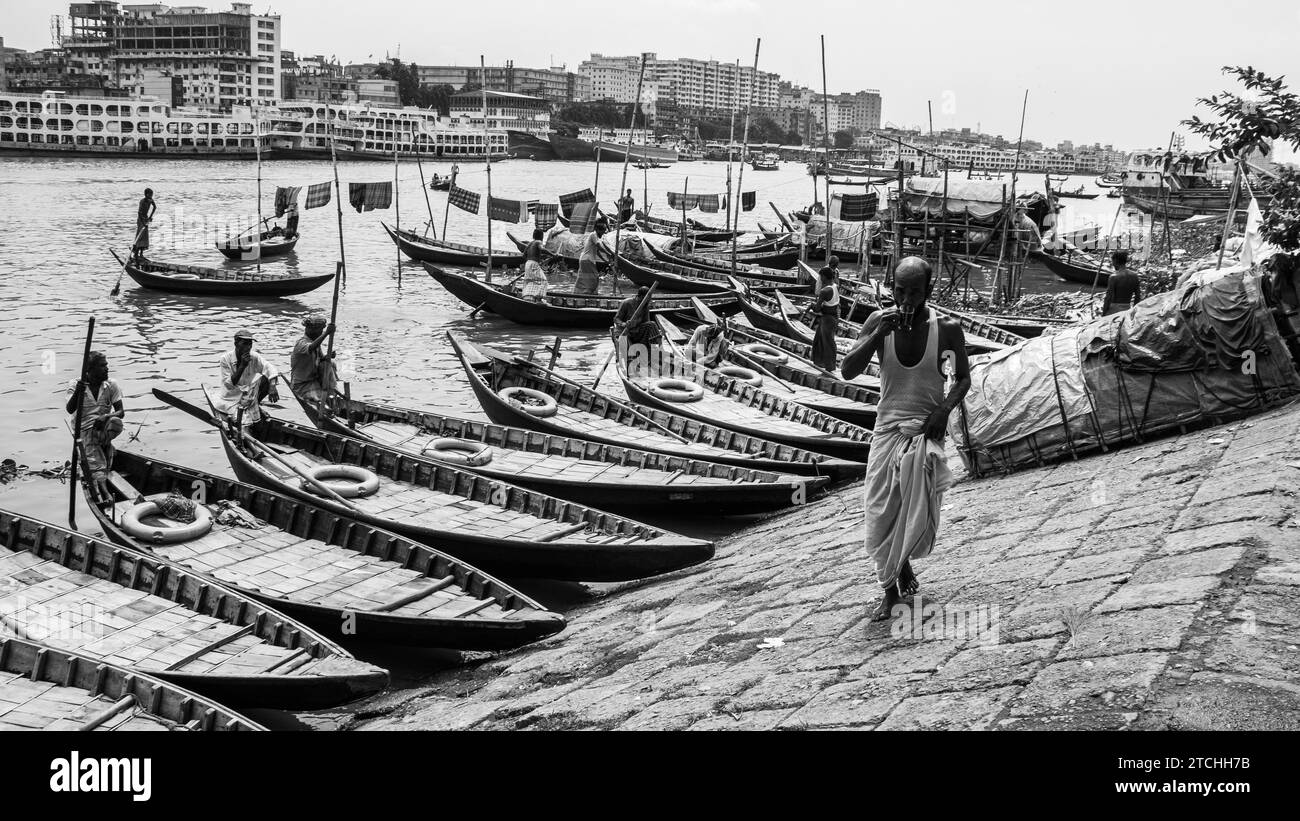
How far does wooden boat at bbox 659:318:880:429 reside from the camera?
1375cm

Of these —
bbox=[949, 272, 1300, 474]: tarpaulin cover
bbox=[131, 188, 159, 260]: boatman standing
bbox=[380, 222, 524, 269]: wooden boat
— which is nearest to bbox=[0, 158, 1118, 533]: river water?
bbox=[380, 222, 524, 269]: wooden boat

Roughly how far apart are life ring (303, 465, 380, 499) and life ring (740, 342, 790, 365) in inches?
275

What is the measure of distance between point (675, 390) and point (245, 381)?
5.18 meters

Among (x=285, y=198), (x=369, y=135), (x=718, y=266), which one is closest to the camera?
(x=718, y=266)

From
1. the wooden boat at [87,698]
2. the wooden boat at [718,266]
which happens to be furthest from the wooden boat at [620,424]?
the wooden boat at [718,266]

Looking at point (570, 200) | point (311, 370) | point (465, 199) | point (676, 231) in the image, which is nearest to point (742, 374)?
point (311, 370)

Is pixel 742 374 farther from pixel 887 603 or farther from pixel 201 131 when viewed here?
pixel 201 131

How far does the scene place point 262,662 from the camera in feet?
21.8

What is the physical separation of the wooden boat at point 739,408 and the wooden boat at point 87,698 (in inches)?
288

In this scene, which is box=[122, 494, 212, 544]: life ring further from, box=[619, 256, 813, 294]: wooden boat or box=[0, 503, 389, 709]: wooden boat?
box=[619, 256, 813, 294]: wooden boat

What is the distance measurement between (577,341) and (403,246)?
35.2ft

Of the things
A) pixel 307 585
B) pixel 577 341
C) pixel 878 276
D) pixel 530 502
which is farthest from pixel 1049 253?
pixel 307 585

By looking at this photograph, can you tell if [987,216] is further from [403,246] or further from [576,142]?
[576,142]

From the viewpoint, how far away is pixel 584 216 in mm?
28250
